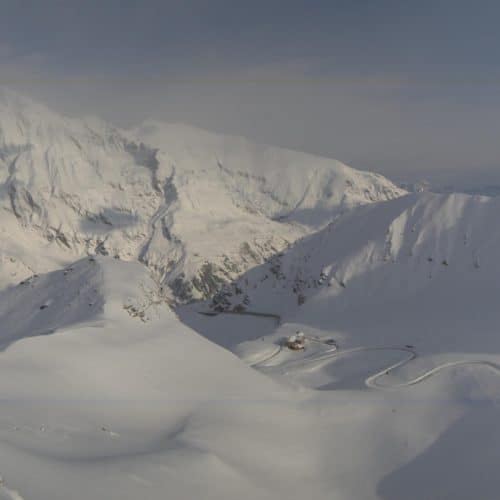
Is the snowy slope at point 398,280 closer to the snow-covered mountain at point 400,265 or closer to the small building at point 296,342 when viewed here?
the snow-covered mountain at point 400,265

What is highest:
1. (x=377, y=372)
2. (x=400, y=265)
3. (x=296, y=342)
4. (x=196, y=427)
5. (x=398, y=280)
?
(x=196, y=427)

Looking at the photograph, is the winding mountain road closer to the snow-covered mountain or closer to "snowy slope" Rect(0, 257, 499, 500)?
"snowy slope" Rect(0, 257, 499, 500)

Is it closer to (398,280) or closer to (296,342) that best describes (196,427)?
(296,342)

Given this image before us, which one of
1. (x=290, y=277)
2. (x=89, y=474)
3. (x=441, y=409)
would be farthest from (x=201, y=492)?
(x=290, y=277)

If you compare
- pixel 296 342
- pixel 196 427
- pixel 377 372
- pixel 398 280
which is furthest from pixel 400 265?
pixel 196 427

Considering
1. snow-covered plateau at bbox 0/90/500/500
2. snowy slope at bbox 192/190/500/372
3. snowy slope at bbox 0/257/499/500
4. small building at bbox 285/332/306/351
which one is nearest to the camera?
snowy slope at bbox 0/257/499/500

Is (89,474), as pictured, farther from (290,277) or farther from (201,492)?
(290,277)

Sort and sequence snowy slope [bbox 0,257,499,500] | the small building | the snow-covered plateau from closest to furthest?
snowy slope [bbox 0,257,499,500], the snow-covered plateau, the small building

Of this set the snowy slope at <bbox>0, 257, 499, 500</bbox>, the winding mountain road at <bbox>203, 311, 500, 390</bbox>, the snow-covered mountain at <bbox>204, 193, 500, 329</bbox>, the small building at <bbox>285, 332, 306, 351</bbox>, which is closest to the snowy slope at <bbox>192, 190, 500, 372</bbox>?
the snow-covered mountain at <bbox>204, 193, 500, 329</bbox>

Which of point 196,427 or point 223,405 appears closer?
point 196,427

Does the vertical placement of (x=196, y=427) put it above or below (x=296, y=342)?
above

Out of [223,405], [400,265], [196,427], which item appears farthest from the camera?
[400,265]
